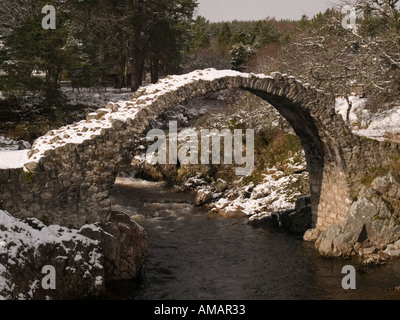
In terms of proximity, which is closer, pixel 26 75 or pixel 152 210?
pixel 152 210

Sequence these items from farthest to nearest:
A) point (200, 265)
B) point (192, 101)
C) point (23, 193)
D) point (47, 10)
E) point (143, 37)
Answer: point (192, 101) < point (143, 37) < point (47, 10) < point (200, 265) < point (23, 193)

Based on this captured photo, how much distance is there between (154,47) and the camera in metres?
36.9

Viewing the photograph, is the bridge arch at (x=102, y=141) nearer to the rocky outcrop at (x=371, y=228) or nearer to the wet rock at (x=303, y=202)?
the rocky outcrop at (x=371, y=228)

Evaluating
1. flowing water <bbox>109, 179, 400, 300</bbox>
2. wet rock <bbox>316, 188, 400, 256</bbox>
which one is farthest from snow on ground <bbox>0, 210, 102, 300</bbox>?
wet rock <bbox>316, 188, 400, 256</bbox>

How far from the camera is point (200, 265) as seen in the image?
544 inches

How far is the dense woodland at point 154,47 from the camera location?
19.5m

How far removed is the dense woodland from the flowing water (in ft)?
24.9

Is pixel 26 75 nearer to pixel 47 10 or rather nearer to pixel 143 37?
pixel 47 10

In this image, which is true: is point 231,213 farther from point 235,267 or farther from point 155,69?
point 155,69

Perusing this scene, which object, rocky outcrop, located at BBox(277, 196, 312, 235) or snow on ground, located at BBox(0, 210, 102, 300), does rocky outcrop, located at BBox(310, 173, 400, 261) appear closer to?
rocky outcrop, located at BBox(277, 196, 312, 235)

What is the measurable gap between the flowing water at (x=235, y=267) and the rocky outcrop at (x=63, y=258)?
83cm

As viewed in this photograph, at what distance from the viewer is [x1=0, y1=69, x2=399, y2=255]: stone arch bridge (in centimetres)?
1093
